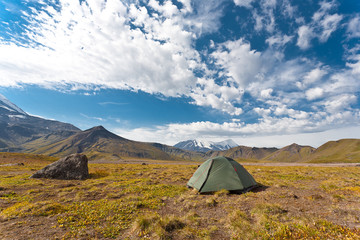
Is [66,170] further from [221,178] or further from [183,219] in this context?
[221,178]

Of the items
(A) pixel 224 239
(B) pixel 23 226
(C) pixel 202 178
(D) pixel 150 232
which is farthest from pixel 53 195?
(A) pixel 224 239

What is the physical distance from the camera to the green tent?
1367 centimetres

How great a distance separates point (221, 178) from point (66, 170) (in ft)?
69.9

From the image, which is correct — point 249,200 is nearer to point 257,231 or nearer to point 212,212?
point 212,212

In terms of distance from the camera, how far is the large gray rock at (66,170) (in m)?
20.6

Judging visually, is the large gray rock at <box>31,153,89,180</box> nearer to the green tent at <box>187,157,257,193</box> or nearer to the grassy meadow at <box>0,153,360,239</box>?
the grassy meadow at <box>0,153,360,239</box>

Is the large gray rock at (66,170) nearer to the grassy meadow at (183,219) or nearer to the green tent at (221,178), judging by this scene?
the grassy meadow at (183,219)

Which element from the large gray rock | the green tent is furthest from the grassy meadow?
the large gray rock

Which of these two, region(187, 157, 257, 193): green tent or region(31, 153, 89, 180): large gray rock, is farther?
region(31, 153, 89, 180): large gray rock

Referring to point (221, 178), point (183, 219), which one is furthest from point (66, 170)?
point (221, 178)

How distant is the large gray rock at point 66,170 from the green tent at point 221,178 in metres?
17.1

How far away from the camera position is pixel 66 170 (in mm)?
21359

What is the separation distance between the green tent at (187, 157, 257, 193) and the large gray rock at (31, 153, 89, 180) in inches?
674

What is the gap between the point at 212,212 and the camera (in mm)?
9422
